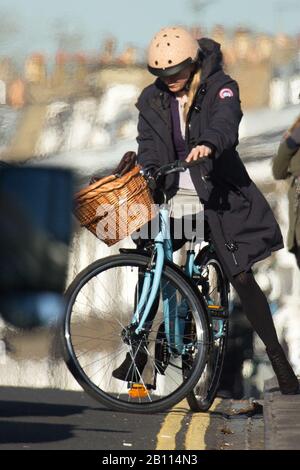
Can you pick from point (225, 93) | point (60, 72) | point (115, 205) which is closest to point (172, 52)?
point (225, 93)

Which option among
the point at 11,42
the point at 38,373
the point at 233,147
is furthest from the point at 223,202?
the point at 11,42

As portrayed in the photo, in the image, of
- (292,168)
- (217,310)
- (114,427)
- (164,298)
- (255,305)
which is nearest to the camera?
(114,427)

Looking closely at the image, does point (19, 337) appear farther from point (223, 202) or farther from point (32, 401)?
point (223, 202)

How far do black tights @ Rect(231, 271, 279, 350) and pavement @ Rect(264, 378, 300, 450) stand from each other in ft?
0.88

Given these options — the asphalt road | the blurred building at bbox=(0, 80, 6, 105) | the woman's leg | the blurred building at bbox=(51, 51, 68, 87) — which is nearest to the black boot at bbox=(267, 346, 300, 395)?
the woman's leg

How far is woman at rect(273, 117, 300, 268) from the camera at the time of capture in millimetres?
9883

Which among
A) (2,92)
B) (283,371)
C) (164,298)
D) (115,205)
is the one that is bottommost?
(283,371)

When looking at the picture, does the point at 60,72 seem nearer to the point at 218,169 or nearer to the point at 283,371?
the point at 218,169

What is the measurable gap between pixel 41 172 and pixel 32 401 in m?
2.39

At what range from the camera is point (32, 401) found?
8.88 meters

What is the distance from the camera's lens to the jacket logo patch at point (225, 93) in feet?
26.6

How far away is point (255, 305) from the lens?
8414 mm

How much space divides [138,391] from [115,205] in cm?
93

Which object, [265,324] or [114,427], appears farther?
[265,324]
